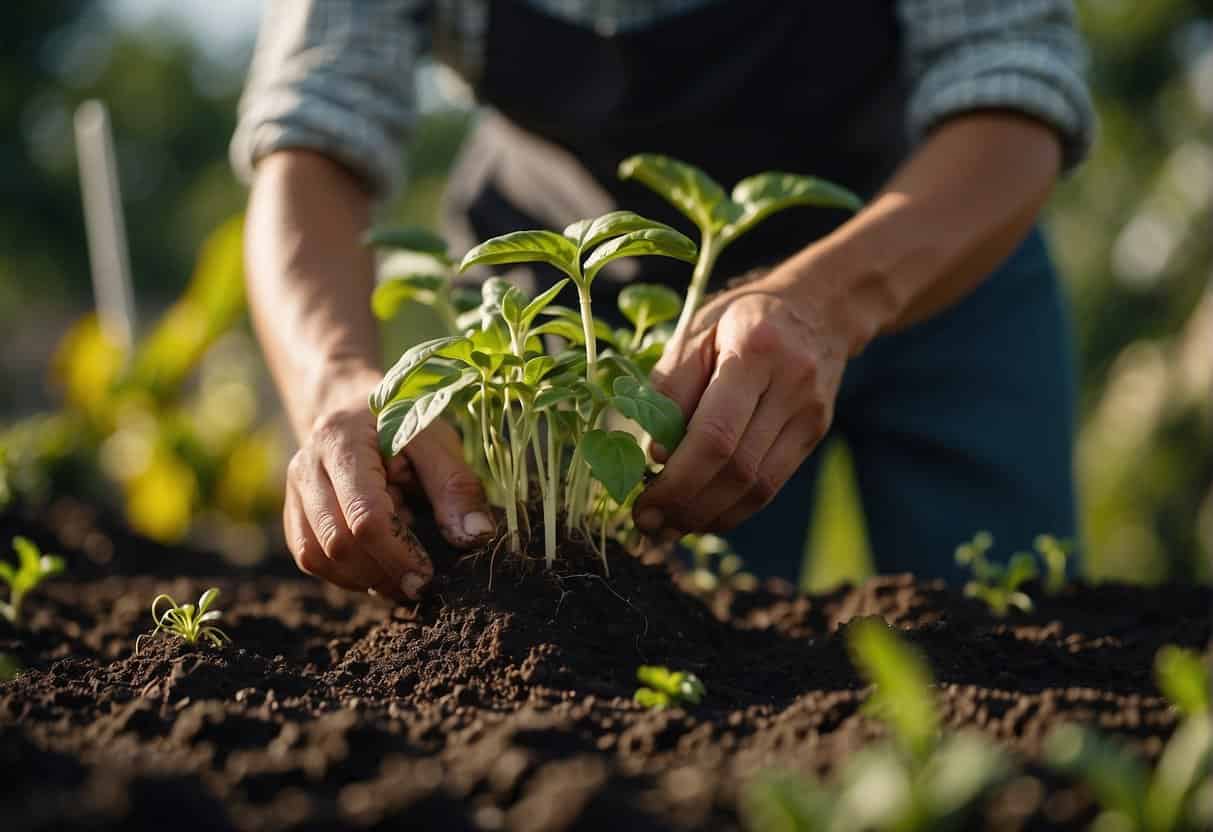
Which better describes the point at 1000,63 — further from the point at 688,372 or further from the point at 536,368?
the point at 536,368

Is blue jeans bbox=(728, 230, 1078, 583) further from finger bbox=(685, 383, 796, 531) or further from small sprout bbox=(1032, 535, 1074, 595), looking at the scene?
finger bbox=(685, 383, 796, 531)

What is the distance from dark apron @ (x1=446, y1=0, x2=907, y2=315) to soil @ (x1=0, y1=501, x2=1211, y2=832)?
736 millimetres

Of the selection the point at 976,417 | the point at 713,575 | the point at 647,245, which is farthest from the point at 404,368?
the point at 976,417

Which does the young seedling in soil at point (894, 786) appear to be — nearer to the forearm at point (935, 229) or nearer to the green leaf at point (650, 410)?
the green leaf at point (650, 410)

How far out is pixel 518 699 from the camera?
3.55 feet

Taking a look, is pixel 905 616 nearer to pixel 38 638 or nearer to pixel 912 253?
pixel 912 253

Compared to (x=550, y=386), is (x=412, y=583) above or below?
below

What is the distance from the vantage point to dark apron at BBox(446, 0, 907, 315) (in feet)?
6.29

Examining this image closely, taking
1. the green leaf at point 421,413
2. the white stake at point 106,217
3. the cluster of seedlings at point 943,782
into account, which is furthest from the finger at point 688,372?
the white stake at point 106,217

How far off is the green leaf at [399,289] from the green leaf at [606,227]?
286 mm

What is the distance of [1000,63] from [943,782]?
4.06 feet

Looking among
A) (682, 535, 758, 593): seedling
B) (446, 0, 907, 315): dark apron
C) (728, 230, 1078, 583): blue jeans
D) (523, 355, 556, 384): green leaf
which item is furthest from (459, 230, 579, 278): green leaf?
(728, 230, 1078, 583): blue jeans

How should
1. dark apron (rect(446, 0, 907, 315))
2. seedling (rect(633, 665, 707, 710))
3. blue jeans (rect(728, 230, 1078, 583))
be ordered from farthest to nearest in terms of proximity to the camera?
blue jeans (rect(728, 230, 1078, 583))
dark apron (rect(446, 0, 907, 315))
seedling (rect(633, 665, 707, 710))

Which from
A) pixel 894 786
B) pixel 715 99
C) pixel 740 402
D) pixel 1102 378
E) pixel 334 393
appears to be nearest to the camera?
pixel 894 786
